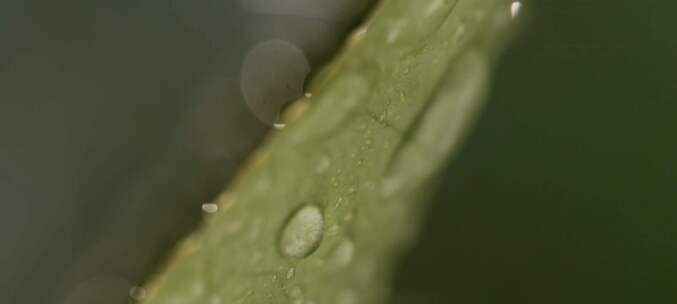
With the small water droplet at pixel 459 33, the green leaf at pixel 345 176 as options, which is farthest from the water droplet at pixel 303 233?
the small water droplet at pixel 459 33

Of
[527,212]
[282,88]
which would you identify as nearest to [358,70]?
[282,88]

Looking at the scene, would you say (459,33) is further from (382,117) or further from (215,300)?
(215,300)

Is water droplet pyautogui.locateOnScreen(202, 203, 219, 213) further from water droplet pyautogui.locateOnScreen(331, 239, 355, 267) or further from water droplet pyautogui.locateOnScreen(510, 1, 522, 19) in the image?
water droplet pyautogui.locateOnScreen(510, 1, 522, 19)

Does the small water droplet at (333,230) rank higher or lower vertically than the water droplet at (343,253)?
higher

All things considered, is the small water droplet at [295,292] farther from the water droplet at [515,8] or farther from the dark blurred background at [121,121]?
the water droplet at [515,8]

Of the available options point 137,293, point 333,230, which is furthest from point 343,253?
point 137,293

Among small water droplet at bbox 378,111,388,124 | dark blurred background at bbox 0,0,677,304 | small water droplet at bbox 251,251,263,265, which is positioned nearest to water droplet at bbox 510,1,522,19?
dark blurred background at bbox 0,0,677,304

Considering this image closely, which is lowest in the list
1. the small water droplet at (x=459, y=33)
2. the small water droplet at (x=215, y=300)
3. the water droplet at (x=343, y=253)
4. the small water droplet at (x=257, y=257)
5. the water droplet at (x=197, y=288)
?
the water droplet at (x=343, y=253)
